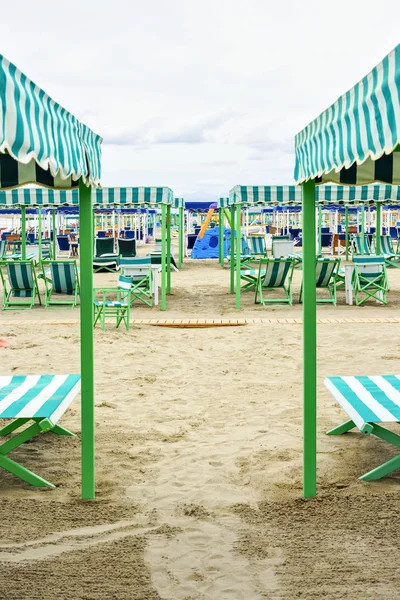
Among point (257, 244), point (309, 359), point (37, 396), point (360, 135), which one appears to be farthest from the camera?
point (257, 244)

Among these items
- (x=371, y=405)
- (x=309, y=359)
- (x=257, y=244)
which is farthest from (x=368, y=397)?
(x=257, y=244)

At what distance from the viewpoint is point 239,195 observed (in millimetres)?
11422

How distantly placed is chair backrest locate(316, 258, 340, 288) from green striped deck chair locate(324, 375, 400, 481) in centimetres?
655

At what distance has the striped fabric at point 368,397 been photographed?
12.5ft

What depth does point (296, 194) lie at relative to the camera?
11656 millimetres

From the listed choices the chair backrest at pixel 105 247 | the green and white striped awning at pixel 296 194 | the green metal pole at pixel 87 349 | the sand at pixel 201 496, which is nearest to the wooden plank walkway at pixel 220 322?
the sand at pixel 201 496

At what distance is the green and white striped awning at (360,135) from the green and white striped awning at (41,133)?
1.08 metres

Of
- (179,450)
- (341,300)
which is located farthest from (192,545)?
(341,300)

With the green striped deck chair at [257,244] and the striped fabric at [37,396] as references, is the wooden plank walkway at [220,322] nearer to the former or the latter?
the striped fabric at [37,396]

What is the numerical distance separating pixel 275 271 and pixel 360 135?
8.90m

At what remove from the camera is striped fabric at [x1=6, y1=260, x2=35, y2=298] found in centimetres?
1144

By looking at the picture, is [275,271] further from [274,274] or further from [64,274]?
[64,274]

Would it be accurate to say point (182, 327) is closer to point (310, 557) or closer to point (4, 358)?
point (4, 358)

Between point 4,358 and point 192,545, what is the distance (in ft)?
14.7
